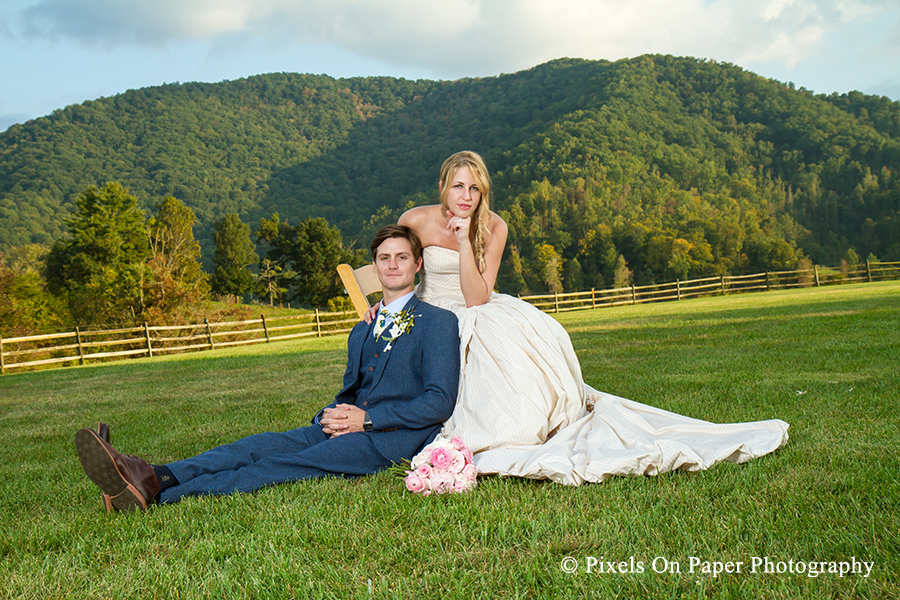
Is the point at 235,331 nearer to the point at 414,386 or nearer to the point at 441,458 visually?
the point at 414,386

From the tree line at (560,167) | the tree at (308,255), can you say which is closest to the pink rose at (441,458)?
the tree at (308,255)

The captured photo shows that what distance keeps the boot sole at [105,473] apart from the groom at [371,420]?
0.34ft

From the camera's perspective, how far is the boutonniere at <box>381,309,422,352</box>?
2939 millimetres

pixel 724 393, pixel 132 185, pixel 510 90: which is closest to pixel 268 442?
pixel 724 393

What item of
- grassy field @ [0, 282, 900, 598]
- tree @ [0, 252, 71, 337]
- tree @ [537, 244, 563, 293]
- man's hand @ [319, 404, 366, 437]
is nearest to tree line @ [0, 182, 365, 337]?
tree @ [0, 252, 71, 337]

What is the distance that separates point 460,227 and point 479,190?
12.4 inches

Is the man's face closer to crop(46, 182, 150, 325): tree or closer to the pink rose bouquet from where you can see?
the pink rose bouquet

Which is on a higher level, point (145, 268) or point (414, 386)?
point (145, 268)

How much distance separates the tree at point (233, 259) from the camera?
45094 millimetres

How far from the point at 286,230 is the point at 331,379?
41.8 meters

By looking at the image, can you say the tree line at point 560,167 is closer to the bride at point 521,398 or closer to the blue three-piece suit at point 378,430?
the bride at point 521,398

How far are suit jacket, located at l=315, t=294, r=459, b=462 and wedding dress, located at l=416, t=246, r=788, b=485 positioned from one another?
17 cm

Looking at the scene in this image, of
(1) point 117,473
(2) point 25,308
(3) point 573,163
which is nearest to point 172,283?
(2) point 25,308

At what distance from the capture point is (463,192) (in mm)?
3406
